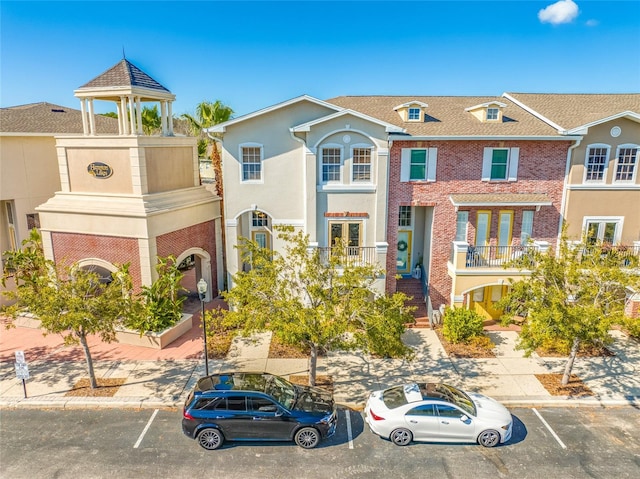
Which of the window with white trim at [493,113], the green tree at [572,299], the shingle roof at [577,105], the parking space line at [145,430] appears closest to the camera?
the parking space line at [145,430]

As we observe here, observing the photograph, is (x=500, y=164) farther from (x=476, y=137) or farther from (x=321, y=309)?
(x=321, y=309)

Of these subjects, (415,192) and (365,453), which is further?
(415,192)

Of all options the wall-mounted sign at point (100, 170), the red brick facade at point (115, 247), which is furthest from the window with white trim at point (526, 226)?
the wall-mounted sign at point (100, 170)

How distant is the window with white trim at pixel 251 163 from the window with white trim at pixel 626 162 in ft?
53.4

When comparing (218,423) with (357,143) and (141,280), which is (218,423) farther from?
(357,143)

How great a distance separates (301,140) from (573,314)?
12550mm

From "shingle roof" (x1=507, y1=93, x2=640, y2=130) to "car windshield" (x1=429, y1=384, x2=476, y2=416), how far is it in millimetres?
13375

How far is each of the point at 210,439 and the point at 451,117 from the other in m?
17.4

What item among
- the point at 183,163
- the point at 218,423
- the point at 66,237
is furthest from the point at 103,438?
the point at 183,163

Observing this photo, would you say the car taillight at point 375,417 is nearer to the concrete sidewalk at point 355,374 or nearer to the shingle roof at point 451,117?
the concrete sidewalk at point 355,374

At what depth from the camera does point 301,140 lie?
19.5 meters

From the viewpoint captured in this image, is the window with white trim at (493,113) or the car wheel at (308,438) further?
the window with white trim at (493,113)

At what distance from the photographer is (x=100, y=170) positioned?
19.3 m

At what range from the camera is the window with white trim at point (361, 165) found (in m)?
19.4
